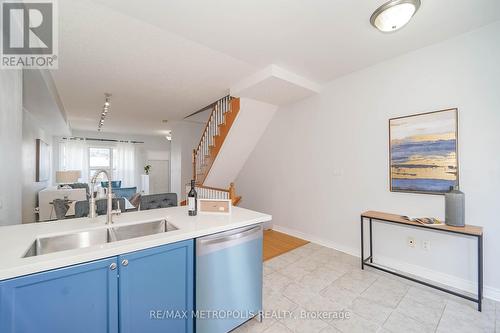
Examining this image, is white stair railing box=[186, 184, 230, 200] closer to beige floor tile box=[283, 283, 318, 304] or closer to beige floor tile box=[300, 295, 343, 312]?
beige floor tile box=[283, 283, 318, 304]

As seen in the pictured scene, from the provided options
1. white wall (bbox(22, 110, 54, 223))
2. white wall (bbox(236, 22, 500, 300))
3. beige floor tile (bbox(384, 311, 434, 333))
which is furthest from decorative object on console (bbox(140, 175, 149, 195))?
beige floor tile (bbox(384, 311, 434, 333))

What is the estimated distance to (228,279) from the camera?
1.61 meters

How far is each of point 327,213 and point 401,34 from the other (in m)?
2.56

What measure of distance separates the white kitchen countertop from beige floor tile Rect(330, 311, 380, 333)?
1.10m

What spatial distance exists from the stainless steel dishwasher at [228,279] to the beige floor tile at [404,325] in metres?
1.13

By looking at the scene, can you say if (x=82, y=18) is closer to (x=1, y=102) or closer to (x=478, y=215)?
(x=1, y=102)

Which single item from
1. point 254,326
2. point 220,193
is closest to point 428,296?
point 254,326

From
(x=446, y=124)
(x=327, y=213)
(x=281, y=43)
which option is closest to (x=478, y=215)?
(x=446, y=124)

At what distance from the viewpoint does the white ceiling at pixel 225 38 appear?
1920mm

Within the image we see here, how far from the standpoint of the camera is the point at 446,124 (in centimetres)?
237

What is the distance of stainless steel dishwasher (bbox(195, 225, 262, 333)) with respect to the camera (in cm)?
149

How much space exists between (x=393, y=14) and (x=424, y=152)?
1566 mm

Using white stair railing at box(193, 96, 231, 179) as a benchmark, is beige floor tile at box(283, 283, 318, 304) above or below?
below

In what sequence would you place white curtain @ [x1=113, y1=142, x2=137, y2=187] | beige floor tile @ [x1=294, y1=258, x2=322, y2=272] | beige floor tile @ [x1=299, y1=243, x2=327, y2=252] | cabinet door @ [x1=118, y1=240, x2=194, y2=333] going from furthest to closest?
white curtain @ [x1=113, y1=142, x2=137, y2=187] < beige floor tile @ [x1=299, y1=243, x2=327, y2=252] < beige floor tile @ [x1=294, y1=258, x2=322, y2=272] < cabinet door @ [x1=118, y1=240, x2=194, y2=333]
